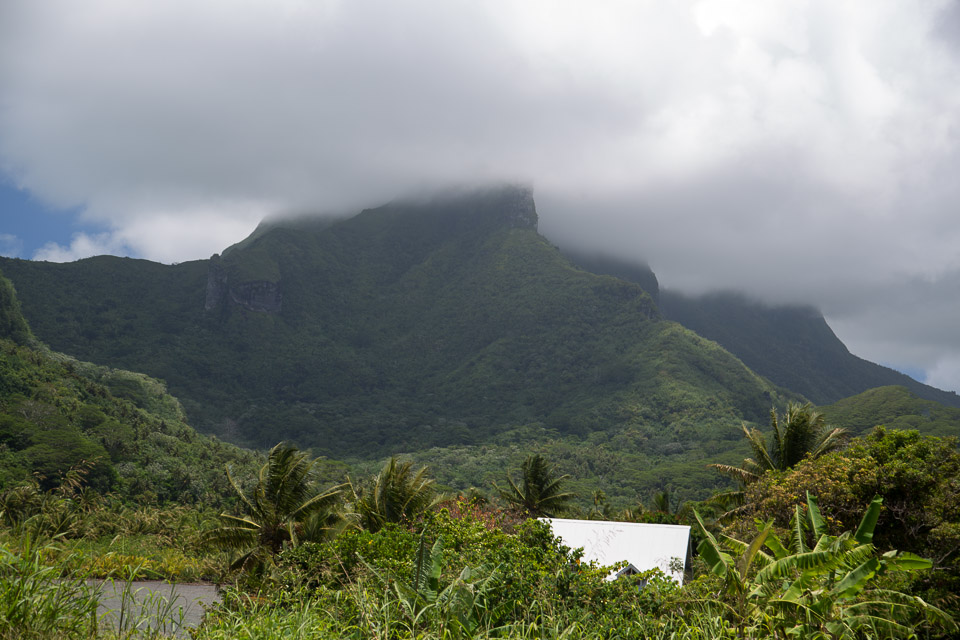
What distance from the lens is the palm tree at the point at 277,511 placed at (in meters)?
20.5

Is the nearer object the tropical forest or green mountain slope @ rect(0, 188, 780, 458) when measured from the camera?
the tropical forest

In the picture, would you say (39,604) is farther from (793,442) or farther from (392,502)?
(793,442)

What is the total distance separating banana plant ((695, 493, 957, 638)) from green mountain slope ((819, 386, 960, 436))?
367ft

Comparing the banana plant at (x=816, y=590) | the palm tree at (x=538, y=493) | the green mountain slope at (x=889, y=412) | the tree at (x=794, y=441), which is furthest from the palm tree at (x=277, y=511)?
the green mountain slope at (x=889, y=412)

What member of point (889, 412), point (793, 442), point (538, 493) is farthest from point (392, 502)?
point (889, 412)

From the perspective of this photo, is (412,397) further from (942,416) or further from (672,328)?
(942,416)

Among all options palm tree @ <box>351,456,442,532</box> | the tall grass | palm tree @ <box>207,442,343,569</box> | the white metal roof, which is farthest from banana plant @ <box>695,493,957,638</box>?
the white metal roof

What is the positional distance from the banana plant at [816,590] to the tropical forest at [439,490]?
0.14 feet

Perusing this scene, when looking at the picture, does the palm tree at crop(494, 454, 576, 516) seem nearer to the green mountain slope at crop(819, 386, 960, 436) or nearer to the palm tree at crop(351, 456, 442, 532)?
the palm tree at crop(351, 456, 442, 532)

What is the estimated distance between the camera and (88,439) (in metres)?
56.6

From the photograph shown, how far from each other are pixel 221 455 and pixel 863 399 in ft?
463

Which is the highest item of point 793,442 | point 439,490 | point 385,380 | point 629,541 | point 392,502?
point 385,380

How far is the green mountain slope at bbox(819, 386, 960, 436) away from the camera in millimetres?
106219

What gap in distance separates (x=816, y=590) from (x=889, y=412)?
477ft
